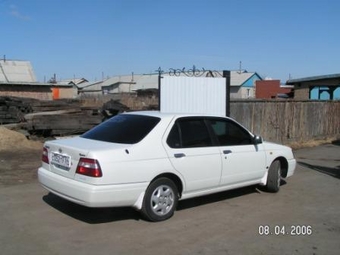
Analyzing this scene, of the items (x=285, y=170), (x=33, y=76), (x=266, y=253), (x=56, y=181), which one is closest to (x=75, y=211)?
(x=56, y=181)

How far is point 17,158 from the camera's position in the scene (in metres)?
12.0

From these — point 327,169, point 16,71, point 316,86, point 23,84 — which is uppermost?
point 16,71

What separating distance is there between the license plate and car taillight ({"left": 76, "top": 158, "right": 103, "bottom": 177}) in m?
0.30

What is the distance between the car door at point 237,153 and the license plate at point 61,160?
2.47 metres

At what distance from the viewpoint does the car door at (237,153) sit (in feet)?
24.0

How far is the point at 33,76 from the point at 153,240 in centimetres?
4200

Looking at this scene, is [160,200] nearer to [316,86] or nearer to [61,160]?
[61,160]

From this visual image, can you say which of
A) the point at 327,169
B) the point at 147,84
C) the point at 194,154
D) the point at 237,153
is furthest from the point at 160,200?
the point at 147,84

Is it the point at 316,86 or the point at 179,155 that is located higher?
the point at 316,86

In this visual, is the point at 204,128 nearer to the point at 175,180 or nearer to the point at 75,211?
the point at 175,180

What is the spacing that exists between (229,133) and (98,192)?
2860 millimetres

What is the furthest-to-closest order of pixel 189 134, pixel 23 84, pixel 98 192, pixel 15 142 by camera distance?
1. pixel 23 84
2. pixel 15 142
3. pixel 189 134
4. pixel 98 192

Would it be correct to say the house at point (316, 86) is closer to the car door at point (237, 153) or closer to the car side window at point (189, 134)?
the car door at point (237, 153)

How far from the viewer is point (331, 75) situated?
91.0ft
